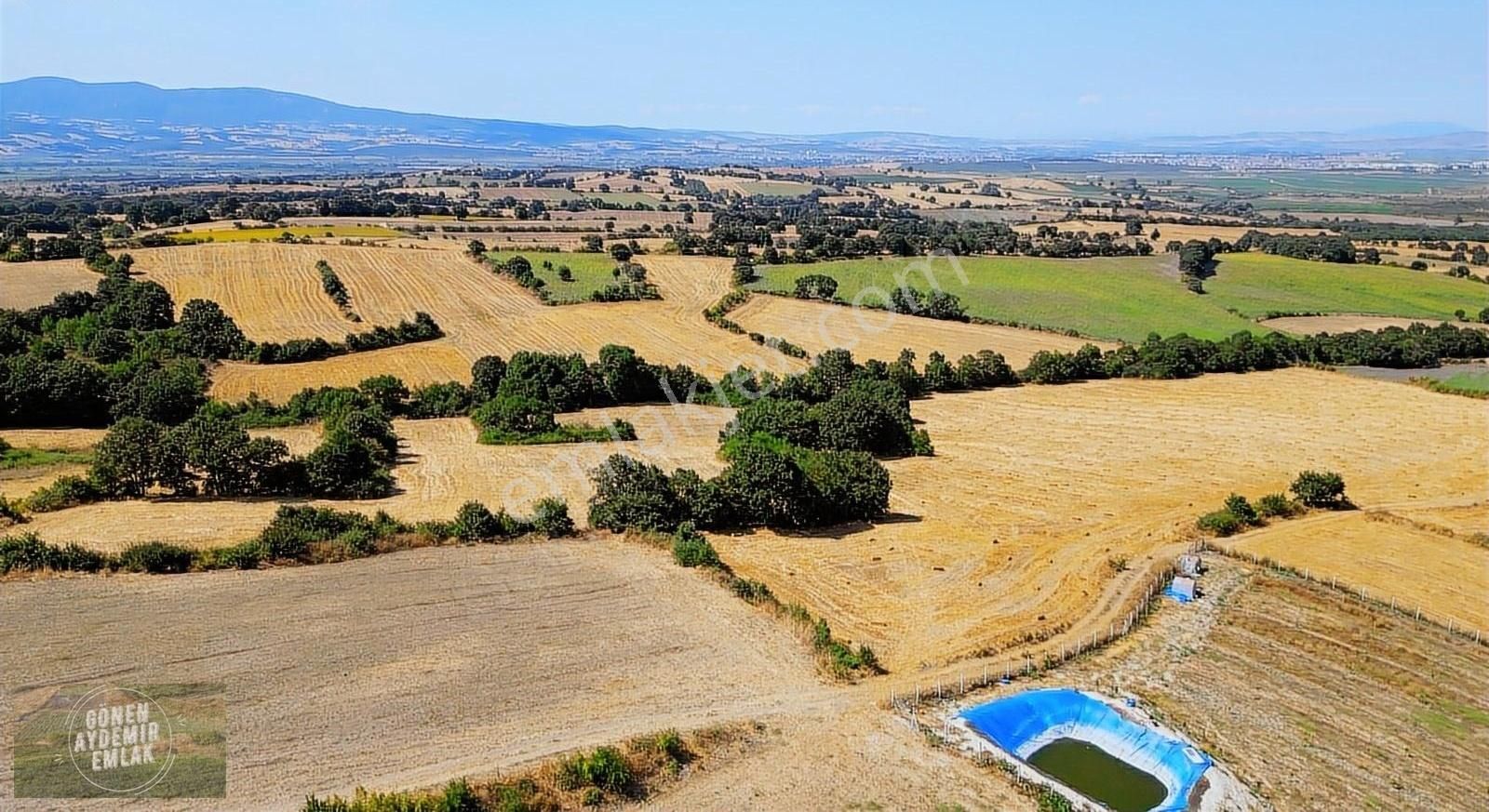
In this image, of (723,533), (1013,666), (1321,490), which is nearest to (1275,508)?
(1321,490)

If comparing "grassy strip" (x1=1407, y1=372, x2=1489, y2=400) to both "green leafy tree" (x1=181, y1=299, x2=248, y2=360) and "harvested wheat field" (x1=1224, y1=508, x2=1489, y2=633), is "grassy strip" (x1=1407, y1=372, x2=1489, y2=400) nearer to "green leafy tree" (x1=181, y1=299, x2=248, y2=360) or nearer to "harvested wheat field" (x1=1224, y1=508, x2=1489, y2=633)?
"harvested wheat field" (x1=1224, y1=508, x2=1489, y2=633)

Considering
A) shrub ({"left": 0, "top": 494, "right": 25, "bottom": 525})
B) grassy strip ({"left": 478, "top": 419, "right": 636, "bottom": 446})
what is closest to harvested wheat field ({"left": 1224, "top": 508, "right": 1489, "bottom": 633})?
grassy strip ({"left": 478, "top": 419, "right": 636, "bottom": 446})

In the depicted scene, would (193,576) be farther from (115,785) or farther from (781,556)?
(781,556)

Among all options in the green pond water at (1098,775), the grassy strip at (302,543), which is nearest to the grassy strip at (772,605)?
the grassy strip at (302,543)

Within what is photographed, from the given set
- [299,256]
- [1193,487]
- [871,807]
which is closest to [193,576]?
[871,807]

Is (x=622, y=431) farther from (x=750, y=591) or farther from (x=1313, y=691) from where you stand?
(x=1313, y=691)

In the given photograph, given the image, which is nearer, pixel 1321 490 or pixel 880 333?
pixel 1321 490
